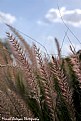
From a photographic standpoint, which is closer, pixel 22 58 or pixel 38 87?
pixel 22 58

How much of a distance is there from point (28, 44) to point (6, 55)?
639 mm

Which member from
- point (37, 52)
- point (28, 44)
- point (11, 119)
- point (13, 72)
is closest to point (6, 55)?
point (13, 72)

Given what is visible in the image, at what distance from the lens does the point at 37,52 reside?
1.30 meters

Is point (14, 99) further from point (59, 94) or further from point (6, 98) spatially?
point (59, 94)

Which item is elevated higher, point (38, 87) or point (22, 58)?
point (22, 58)

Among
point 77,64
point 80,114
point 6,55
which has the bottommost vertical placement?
point 80,114

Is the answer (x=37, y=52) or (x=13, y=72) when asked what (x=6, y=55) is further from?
(x=37, y=52)

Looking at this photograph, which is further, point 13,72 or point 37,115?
point 13,72

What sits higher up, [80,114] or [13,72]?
[13,72]

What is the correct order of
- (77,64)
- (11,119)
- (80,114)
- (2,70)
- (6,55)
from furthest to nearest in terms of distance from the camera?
(6,55) → (2,70) → (80,114) → (11,119) → (77,64)

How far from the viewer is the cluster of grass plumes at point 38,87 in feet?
4.33

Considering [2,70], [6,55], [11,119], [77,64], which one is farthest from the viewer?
[6,55]

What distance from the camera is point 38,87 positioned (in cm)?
150

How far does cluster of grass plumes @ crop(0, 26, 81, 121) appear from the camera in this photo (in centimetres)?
132
